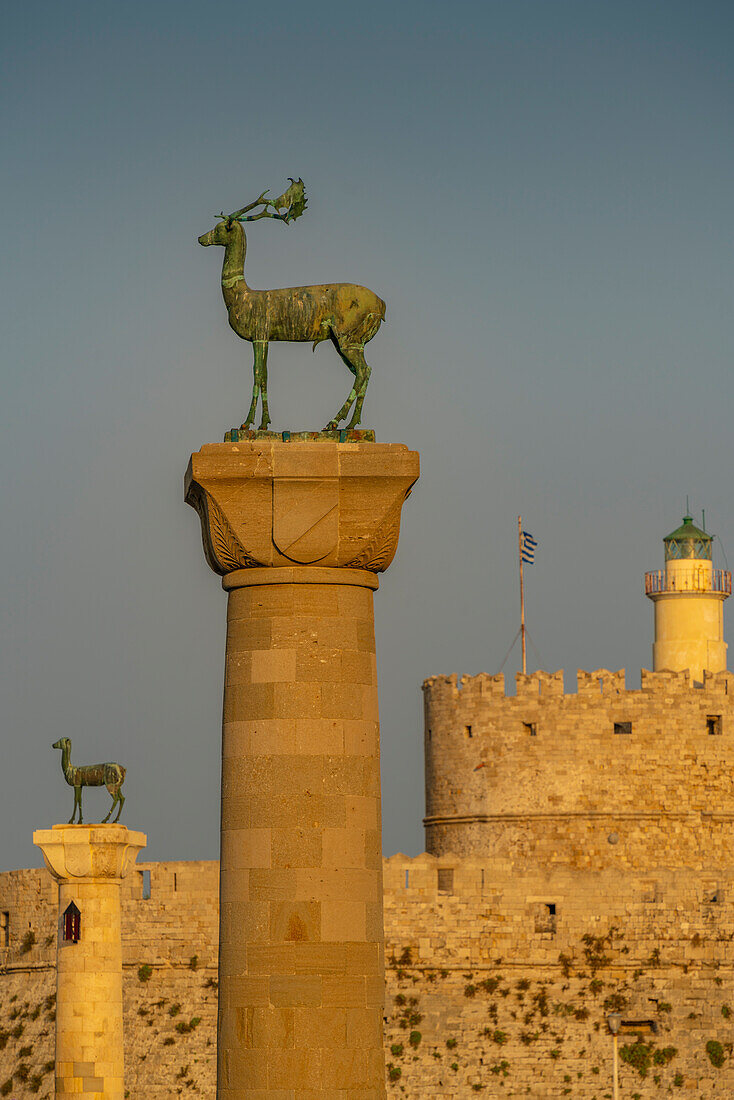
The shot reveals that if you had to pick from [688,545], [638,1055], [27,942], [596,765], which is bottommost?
[638,1055]

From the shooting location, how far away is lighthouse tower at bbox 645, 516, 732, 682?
5222 centimetres

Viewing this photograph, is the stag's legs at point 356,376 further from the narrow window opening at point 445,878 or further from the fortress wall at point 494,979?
the narrow window opening at point 445,878

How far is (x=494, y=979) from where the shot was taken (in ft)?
127

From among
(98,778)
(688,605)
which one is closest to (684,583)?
(688,605)

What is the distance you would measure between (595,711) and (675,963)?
7.17m

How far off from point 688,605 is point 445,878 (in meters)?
13.2

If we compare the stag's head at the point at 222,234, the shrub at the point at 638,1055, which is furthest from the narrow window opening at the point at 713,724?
the stag's head at the point at 222,234

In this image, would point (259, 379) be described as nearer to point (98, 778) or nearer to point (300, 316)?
point (300, 316)

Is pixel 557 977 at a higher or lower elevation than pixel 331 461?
lower

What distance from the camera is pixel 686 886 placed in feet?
125

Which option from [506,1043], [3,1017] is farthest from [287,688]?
[3,1017]

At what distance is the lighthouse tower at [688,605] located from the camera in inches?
2056

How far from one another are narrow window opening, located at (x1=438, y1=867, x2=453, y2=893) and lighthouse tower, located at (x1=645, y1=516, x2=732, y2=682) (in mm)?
11179

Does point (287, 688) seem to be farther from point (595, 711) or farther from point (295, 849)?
point (595, 711)
